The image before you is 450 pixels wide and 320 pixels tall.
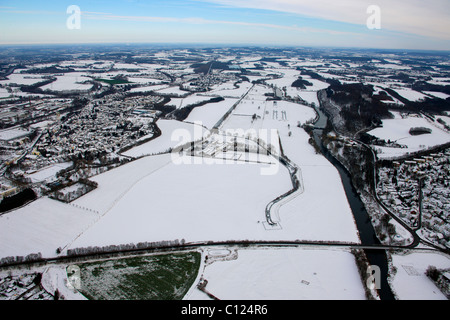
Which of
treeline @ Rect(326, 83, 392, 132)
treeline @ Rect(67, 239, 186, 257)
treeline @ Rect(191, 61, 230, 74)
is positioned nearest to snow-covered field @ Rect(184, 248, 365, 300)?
treeline @ Rect(67, 239, 186, 257)

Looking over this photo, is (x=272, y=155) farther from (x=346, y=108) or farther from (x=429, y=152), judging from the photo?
(x=346, y=108)

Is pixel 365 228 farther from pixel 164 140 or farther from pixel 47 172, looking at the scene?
pixel 47 172

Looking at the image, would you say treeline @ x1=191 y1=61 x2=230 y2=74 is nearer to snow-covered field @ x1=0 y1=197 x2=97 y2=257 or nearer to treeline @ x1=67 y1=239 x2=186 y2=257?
snow-covered field @ x1=0 y1=197 x2=97 y2=257

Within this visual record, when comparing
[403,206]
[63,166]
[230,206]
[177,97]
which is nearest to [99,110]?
[177,97]

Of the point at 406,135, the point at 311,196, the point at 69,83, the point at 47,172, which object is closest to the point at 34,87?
the point at 69,83

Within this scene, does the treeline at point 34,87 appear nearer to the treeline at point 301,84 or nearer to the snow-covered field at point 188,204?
the snow-covered field at point 188,204
